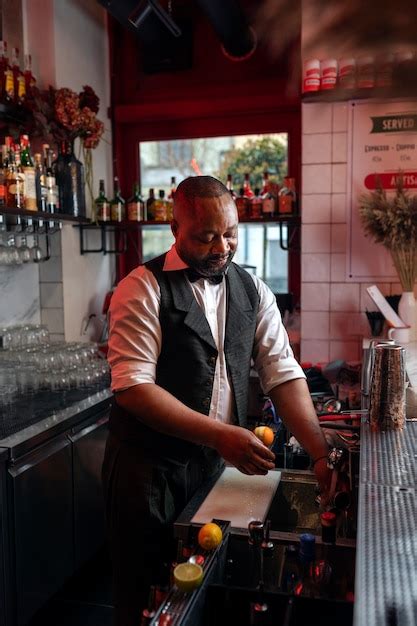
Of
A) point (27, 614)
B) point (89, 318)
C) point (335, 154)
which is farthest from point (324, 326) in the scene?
point (27, 614)

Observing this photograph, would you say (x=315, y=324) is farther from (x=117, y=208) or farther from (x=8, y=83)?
(x=8, y=83)

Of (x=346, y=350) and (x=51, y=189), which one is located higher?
(x=51, y=189)

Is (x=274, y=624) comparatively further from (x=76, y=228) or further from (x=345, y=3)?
(x=76, y=228)

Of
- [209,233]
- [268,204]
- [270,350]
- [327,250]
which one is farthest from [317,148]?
[209,233]

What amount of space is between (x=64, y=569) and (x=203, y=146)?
103 inches

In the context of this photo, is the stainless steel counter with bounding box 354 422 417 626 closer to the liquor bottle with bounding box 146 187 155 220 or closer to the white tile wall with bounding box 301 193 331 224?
the white tile wall with bounding box 301 193 331 224

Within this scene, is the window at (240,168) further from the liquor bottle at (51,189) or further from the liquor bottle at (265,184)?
the liquor bottle at (51,189)

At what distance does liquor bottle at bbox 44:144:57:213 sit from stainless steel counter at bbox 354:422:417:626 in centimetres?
222

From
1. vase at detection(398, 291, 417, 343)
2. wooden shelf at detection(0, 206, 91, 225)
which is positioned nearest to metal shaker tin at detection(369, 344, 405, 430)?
vase at detection(398, 291, 417, 343)

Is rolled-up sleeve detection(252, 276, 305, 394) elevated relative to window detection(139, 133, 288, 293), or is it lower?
lower

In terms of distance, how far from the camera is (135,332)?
4.98 feet

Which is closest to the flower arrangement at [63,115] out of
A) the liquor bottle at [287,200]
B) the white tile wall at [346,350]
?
the liquor bottle at [287,200]

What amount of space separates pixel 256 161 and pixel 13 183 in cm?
164

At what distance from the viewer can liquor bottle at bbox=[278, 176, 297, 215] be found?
3371 millimetres
